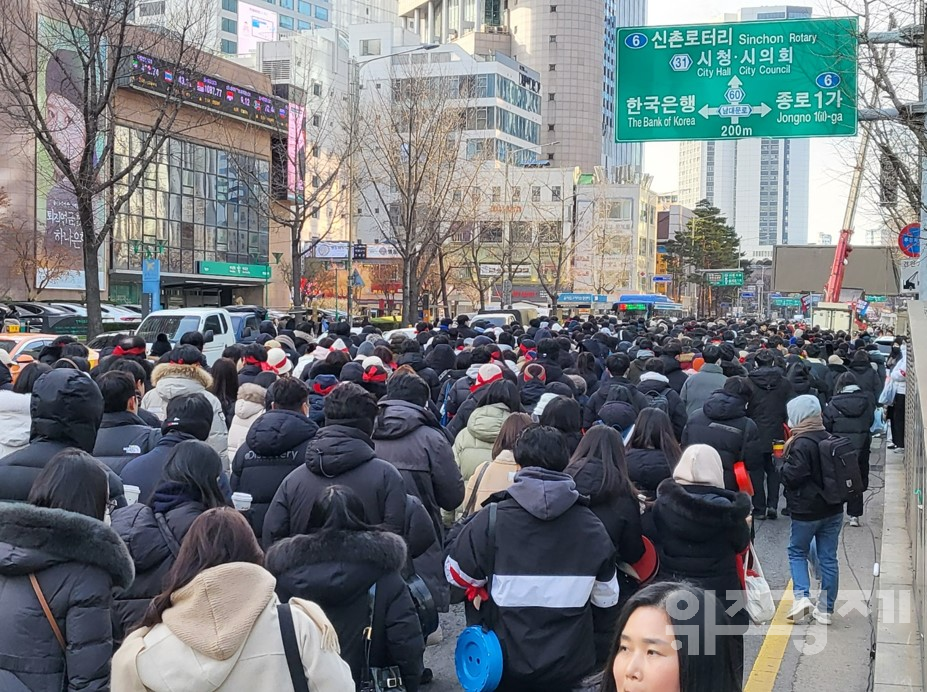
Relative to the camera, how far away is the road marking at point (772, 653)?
6246mm

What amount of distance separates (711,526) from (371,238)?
8039 centimetres

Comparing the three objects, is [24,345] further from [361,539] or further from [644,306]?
[644,306]

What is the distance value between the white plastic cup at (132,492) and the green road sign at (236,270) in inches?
1941

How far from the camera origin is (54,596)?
3.45 m

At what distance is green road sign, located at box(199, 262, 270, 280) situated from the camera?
5309 centimetres

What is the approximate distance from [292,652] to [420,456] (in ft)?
10.7

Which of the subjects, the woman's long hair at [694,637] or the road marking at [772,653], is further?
the road marking at [772,653]

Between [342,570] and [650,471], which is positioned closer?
[342,570]

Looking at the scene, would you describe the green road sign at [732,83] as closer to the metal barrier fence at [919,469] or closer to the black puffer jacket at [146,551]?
the metal barrier fence at [919,469]

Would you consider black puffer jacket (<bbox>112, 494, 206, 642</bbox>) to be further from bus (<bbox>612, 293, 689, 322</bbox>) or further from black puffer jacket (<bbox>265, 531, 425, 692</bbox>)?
bus (<bbox>612, 293, 689, 322</bbox>)

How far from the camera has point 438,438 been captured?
6.15 meters

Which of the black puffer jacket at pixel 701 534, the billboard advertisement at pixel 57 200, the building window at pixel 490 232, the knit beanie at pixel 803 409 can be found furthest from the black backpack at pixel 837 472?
the billboard advertisement at pixel 57 200

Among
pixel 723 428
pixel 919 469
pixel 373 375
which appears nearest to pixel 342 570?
pixel 919 469

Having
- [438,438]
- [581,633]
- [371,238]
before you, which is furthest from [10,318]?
[371,238]
